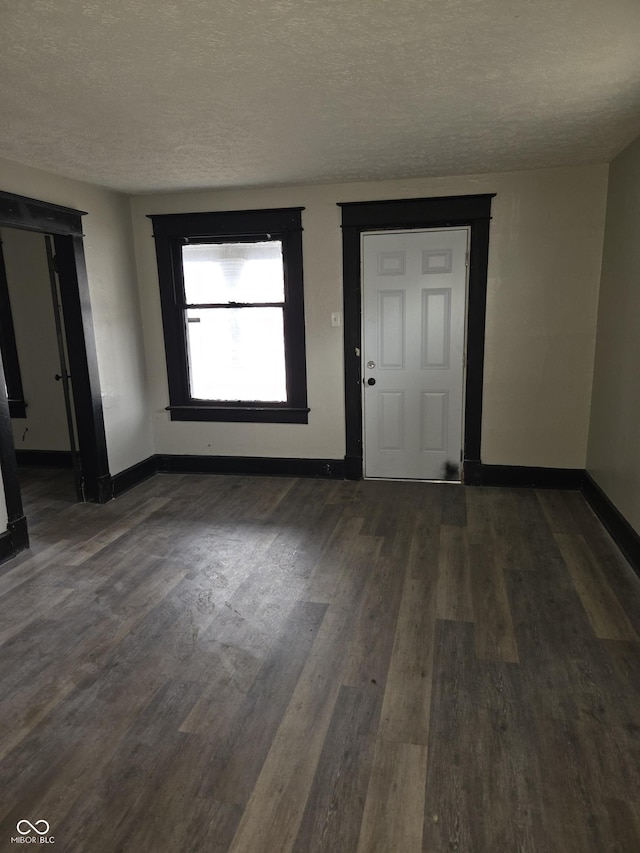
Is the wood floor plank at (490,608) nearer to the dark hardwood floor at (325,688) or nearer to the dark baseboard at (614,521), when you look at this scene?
the dark hardwood floor at (325,688)

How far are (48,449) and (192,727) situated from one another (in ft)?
13.8

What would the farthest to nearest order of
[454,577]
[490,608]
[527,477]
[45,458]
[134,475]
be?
[45,458] → [134,475] → [527,477] → [454,577] → [490,608]

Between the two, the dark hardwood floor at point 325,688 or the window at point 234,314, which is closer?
the dark hardwood floor at point 325,688

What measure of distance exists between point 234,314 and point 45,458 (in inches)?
97.0

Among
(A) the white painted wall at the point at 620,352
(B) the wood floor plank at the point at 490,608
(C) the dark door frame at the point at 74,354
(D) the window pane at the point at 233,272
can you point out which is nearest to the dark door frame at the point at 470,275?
(D) the window pane at the point at 233,272

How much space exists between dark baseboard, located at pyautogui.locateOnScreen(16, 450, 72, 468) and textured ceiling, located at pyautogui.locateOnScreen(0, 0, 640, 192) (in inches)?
112

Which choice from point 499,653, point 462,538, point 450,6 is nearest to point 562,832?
point 499,653

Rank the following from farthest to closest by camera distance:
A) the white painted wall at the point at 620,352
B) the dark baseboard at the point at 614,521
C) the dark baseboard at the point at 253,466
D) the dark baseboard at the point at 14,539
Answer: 1. the dark baseboard at the point at 253,466
2. the dark baseboard at the point at 14,539
3. the white painted wall at the point at 620,352
4. the dark baseboard at the point at 614,521

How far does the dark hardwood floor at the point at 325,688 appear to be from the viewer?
1.69 metres

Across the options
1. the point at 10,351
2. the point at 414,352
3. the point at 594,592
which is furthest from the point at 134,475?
the point at 594,592

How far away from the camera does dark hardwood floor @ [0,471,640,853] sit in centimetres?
169

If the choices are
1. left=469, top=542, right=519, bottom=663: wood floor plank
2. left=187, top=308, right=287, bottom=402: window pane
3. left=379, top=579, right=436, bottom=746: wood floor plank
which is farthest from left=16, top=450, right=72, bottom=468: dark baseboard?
left=469, top=542, right=519, bottom=663: wood floor plank

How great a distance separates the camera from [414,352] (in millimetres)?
4613

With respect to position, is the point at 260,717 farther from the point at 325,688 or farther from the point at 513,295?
the point at 513,295
